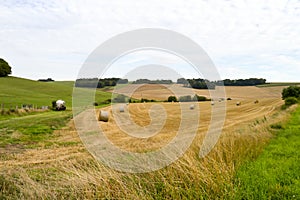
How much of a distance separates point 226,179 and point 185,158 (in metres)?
1.17

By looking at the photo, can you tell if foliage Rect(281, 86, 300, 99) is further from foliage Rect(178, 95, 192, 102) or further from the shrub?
the shrub

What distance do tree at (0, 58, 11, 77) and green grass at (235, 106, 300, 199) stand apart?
285 ft

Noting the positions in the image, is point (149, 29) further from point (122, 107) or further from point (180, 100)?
point (180, 100)

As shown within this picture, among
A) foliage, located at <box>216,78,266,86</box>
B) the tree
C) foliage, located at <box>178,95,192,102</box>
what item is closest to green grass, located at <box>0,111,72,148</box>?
foliage, located at <box>178,95,192,102</box>

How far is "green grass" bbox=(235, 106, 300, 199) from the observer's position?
5.75 meters

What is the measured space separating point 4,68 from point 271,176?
9039 cm

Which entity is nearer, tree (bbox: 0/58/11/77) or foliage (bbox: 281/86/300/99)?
foliage (bbox: 281/86/300/99)

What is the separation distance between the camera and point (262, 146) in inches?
403

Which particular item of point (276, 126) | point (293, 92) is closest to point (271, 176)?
point (276, 126)

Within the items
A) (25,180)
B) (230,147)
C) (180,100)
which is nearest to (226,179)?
(230,147)

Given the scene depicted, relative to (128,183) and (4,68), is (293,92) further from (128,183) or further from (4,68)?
(4,68)

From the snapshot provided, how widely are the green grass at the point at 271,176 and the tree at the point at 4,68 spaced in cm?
8683

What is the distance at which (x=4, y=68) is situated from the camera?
84.9 m

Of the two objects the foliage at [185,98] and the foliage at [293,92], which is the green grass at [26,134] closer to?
the foliage at [185,98]
